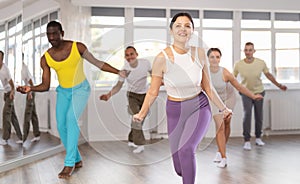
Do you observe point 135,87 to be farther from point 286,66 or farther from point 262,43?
point 286,66

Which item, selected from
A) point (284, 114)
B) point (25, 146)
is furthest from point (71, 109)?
point (284, 114)

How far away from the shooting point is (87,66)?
134 inches

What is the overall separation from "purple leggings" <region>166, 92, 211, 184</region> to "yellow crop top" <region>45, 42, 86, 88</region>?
1.28 metres

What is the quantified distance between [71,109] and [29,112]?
1.12 meters

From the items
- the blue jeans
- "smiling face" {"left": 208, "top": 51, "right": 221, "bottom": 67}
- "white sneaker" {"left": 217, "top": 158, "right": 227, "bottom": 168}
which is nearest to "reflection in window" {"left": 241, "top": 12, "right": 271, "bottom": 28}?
the blue jeans

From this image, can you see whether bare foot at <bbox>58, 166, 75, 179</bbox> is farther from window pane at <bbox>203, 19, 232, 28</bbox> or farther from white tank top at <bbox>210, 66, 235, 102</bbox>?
window pane at <bbox>203, 19, 232, 28</bbox>

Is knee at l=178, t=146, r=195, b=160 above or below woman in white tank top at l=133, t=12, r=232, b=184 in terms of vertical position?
below

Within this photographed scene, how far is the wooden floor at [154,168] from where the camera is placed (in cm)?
325

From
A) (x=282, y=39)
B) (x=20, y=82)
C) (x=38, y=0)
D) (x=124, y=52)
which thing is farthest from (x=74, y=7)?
(x=282, y=39)

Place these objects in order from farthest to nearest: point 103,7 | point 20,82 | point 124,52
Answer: point 103,7 < point 20,82 < point 124,52

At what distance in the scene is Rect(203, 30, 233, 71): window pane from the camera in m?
6.51

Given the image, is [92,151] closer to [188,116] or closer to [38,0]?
[38,0]

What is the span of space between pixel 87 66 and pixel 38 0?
1.66 metres

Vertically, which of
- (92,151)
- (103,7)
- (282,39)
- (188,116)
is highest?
(103,7)
